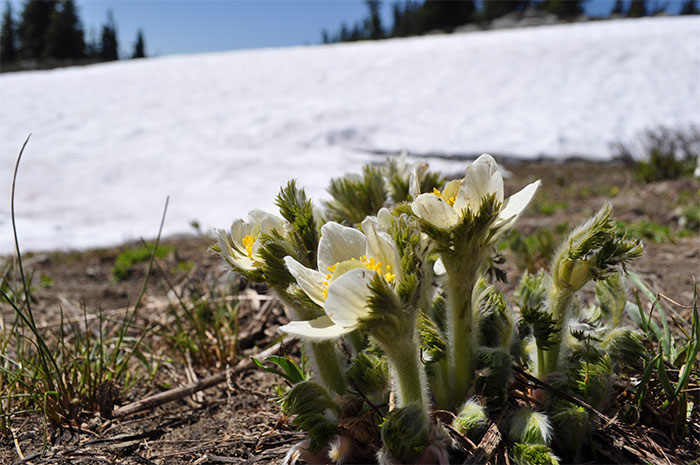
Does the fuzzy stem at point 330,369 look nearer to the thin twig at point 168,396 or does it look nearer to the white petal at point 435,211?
the white petal at point 435,211

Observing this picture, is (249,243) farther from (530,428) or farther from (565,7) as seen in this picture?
(565,7)

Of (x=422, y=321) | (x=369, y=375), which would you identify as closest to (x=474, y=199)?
(x=422, y=321)

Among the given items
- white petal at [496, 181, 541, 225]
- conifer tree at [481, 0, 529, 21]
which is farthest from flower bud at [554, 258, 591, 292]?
conifer tree at [481, 0, 529, 21]

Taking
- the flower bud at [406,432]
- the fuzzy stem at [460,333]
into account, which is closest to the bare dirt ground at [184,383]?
the flower bud at [406,432]

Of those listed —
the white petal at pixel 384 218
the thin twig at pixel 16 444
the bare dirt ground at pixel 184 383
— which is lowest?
the bare dirt ground at pixel 184 383

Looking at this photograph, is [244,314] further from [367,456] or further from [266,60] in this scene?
[266,60]
